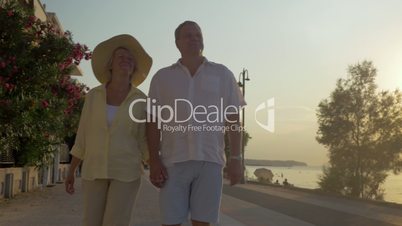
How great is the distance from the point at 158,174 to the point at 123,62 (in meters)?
1.14

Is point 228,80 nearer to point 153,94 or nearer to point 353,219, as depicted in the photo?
point 153,94

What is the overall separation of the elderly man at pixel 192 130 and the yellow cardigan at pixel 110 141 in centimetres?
26

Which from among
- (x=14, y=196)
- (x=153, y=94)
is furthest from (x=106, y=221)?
(x=14, y=196)

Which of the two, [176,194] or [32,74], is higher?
[32,74]

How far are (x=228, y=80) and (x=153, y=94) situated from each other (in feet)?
1.83

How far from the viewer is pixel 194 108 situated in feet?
12.4

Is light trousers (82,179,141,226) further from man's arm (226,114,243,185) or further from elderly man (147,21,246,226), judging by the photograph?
man's arm (226,114,243,185)

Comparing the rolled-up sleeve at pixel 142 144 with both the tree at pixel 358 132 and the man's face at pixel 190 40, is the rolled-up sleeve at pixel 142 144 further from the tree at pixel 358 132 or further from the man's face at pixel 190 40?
the tree at pixel 358 132

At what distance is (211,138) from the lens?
3.76m

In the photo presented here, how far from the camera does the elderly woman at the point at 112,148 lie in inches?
159

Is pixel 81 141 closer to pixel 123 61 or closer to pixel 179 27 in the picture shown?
pixel 123 61
